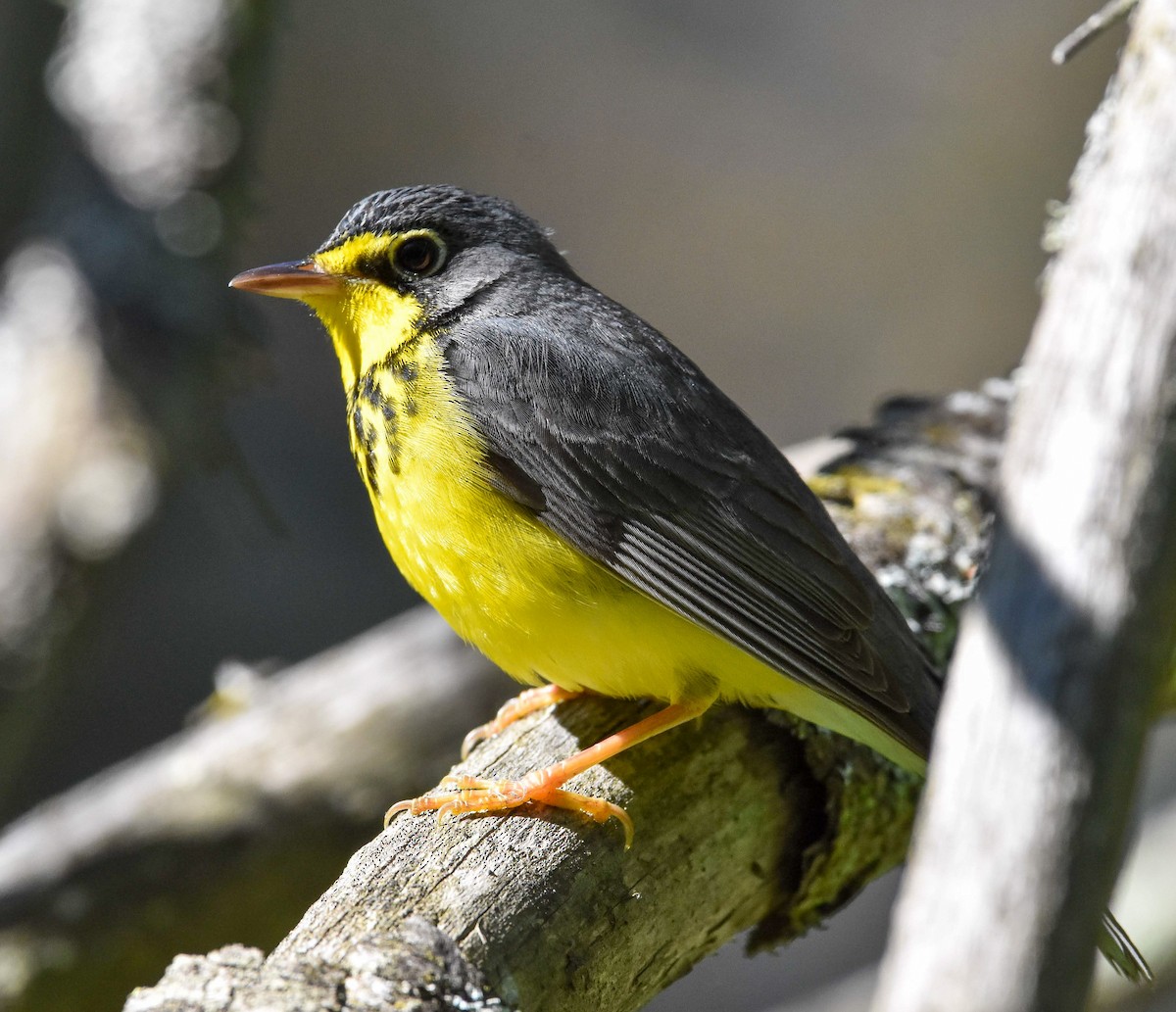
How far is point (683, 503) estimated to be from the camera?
3.87 meters

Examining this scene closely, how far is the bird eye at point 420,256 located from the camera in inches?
168

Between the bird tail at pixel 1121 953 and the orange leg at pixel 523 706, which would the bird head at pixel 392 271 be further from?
the bird tail at pixel 1121 953

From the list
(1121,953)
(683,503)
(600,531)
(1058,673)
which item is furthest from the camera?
(683,503)

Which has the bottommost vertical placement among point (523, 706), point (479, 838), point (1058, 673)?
point (1058, 673)

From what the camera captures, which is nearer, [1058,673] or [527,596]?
[1058,673]

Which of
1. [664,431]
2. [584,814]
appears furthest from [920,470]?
[584,814]

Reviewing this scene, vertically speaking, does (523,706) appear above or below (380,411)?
below

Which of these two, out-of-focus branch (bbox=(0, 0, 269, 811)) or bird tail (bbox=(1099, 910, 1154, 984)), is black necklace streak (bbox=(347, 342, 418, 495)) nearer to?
out-of-focus branch (bbox=(0, 0, 269, 811))

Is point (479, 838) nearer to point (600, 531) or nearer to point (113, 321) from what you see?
point (600, 531)

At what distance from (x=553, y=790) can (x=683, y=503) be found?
93cm

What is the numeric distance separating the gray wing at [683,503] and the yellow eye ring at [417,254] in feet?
0.92

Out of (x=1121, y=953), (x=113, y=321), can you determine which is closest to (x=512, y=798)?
(x=1121, y=953)

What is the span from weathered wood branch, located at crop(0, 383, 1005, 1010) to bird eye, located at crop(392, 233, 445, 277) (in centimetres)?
146

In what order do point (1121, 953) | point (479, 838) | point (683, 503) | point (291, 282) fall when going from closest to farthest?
1. point (479, 838)
2. point (1121, 953)
3. point (683, 503)
4. point (291, 282)
